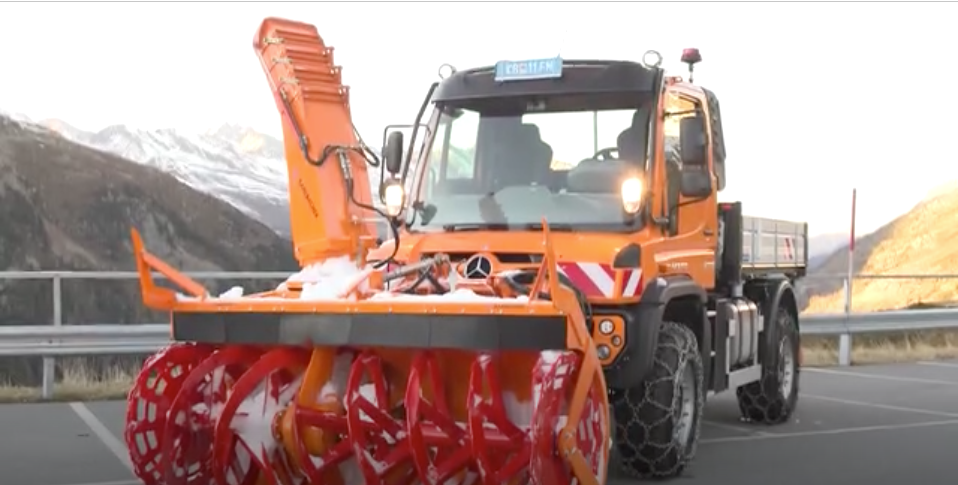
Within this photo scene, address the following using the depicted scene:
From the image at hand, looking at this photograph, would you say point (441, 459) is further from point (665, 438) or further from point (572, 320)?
point (665, 438)

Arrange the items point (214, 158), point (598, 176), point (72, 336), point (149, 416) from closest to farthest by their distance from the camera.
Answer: point (149, 416) → point (598, 176) → point (72, 336) → point (214, 158)

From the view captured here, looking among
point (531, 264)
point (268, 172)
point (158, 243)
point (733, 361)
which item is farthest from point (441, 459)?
point (158, 243)

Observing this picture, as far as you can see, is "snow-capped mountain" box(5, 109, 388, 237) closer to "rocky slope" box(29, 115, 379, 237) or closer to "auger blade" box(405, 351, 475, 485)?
Result: "rocky slope" box(29, 115, 379, 237)

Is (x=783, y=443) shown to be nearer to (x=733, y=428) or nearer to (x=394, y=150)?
(x=733, y=428)

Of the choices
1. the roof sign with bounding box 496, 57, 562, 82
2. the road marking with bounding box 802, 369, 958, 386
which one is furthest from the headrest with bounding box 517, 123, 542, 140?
the road marking with bounding box 802, 369, 958, 386

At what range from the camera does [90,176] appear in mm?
34312

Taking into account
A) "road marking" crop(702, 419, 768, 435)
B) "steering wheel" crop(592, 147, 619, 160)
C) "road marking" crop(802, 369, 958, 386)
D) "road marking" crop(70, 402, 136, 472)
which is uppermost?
"steering wheel" crop(592, 147, 619, 160)

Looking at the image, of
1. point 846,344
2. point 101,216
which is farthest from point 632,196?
point 101,216

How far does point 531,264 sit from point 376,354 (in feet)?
4.32

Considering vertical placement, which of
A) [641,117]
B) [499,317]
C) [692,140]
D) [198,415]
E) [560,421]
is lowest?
[198,415]

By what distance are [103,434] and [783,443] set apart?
517 centimetres

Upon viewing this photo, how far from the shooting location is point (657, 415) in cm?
752

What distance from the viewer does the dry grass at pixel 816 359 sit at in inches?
472

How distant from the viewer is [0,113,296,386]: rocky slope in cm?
3125
